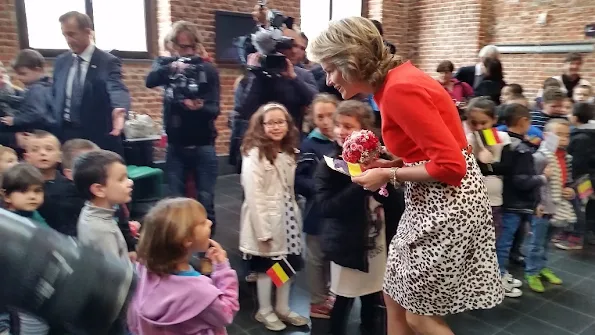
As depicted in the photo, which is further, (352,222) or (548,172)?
(548,172)

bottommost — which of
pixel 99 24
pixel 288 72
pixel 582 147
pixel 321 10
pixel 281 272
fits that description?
pixel 281 272

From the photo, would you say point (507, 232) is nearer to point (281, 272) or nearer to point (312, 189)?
point (312, 189)

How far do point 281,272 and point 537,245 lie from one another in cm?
176

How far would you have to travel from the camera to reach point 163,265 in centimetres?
153

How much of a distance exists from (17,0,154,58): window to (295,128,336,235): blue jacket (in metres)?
3.86

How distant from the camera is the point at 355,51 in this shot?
160cm

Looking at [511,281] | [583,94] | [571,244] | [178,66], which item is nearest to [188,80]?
[178,66]

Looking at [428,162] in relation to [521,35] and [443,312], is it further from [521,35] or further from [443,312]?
[521,35]

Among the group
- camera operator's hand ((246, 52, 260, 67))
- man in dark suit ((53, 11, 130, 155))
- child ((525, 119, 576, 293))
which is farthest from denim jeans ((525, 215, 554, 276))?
man in dark suit ((53, 11, 130, 155))

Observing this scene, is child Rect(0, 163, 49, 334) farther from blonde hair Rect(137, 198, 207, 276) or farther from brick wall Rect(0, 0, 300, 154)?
brick wall Rect(0, 0, 300, 154)

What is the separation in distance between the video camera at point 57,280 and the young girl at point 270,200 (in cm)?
171

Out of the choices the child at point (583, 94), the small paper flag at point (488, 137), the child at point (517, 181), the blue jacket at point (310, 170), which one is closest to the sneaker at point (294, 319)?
the blue jacket at point (310, 170)

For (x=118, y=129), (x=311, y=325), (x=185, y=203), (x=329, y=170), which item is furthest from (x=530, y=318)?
(x=118, y=129)

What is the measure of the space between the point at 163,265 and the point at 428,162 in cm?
89
